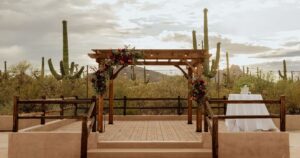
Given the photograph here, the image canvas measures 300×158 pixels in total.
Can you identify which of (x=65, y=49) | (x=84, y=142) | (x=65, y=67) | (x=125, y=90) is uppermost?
(x=65, y=49)

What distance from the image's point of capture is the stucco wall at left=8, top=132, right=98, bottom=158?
29.8 feet

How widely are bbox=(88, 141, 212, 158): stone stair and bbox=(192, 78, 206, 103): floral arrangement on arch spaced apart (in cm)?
114

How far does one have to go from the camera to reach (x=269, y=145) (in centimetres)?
936

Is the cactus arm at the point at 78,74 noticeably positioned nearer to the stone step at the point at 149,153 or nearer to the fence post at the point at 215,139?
the stone step at the point at 149,153

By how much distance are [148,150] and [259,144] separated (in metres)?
2.30

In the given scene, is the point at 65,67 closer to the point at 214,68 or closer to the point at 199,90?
the point at 214,68

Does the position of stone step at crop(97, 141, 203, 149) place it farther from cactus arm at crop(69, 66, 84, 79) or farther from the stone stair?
cactus arm at crop(69, 66, 84, 79)

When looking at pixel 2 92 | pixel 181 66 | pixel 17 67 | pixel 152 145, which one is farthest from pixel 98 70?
pixel 17 67

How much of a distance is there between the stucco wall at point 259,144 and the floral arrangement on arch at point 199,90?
1109mm

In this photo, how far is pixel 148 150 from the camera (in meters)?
9.30

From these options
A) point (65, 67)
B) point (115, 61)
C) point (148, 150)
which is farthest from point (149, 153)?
point (65, 67)

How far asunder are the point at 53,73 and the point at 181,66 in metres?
12.5

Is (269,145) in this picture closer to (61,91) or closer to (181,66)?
(181,66)

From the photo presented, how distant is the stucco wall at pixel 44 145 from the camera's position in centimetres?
909
